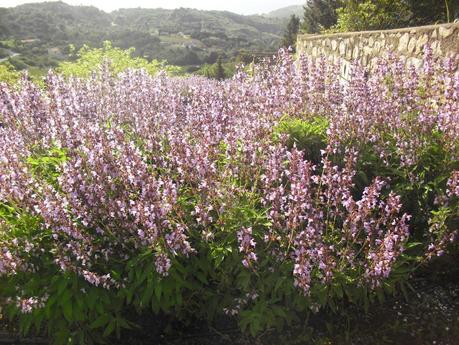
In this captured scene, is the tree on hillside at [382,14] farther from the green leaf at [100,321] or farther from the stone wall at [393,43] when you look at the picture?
the green leaf at [100,321]

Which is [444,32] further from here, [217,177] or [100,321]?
[100,321]

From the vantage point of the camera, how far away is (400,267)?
14.0ft

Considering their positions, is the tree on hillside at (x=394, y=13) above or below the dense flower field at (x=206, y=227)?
above

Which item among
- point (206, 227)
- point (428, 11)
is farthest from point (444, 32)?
point (428, 11)

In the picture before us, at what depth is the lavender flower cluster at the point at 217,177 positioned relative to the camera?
11.7ft

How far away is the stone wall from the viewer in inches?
286

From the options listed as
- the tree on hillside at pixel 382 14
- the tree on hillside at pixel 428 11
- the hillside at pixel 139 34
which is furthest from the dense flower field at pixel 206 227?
the hillside at pixel 139 34

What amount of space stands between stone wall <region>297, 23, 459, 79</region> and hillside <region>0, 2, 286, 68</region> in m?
58.8

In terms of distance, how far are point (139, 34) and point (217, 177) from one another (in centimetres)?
11080

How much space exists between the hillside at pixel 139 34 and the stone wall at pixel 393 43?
193 ft

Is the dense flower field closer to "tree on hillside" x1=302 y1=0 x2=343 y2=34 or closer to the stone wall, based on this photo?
the stone wall

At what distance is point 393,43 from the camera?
913 centimetres

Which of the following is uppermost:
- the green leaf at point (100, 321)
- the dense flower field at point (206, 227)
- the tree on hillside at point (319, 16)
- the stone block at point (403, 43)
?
the tree on hillside at point (319, 16)

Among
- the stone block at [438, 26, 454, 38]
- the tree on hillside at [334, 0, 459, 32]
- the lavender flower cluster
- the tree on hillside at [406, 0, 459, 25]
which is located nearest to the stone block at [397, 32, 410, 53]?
the stone block at [438, 26, 454, 38]
